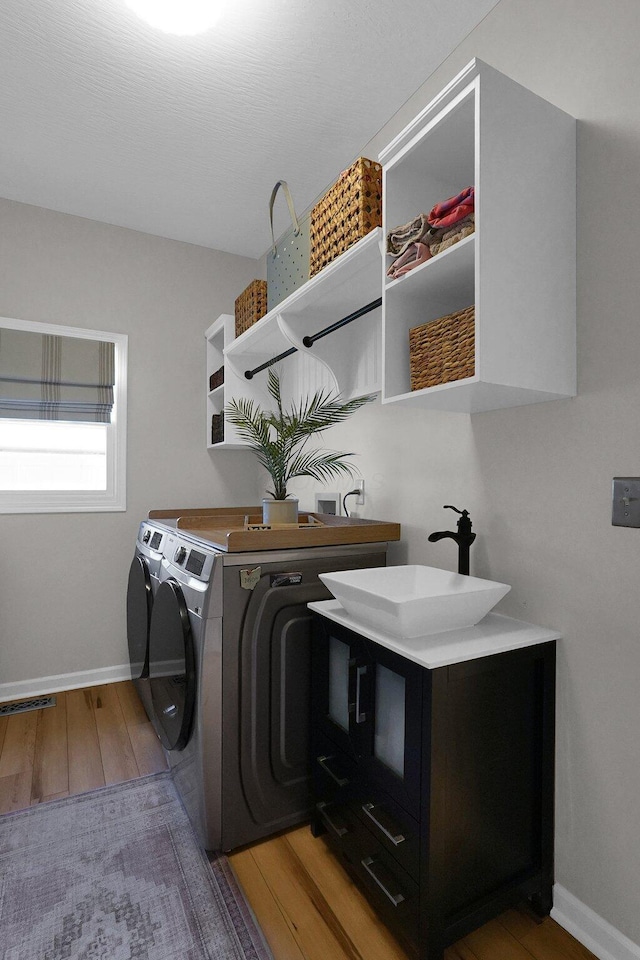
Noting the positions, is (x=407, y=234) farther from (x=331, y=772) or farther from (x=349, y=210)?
(x=331, y=772)

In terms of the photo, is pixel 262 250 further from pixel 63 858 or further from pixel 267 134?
pixel 63 858

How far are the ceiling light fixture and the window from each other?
1.62 meters

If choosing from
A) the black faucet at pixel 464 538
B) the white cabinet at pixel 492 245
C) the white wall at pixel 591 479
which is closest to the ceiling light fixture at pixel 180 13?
the white cabinet at pixel 492 245

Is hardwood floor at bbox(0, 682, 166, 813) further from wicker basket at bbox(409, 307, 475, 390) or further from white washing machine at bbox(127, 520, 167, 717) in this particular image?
wicker basket at bbox(409, 307, 475, 390)

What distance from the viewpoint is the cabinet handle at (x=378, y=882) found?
4.11ft

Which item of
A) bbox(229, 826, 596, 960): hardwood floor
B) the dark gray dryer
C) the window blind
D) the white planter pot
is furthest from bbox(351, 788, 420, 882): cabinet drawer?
the window blind

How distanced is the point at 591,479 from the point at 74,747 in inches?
92.2

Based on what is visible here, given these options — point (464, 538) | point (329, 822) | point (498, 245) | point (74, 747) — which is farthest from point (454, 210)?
point (74, 747)

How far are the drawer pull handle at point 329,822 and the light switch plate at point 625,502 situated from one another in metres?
1.16

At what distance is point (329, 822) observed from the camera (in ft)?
5.15

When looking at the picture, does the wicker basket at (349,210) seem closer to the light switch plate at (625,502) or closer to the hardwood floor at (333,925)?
the light switch plate at (625,502)

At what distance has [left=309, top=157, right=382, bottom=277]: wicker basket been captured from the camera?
168cm

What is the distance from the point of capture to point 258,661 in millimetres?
1646

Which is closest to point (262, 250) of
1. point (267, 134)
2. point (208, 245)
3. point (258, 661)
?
point (208, 245)
